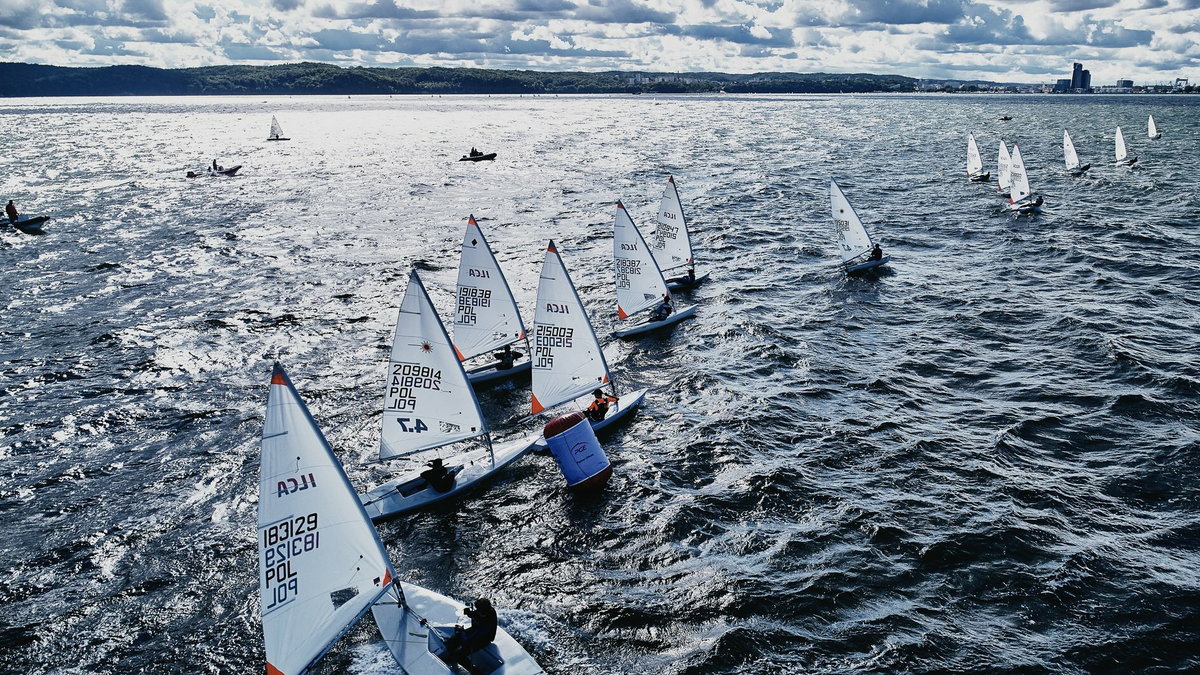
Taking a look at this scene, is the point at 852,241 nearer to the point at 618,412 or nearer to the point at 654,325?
the point at 654,325

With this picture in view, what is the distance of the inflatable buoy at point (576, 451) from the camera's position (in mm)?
26406

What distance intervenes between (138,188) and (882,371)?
314 ft

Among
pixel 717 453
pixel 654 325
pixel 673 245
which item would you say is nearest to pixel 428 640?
pixel 717 453

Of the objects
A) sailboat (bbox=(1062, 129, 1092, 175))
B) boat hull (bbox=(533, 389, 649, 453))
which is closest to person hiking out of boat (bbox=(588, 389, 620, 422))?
boat hull (bbox=(533, 389, 649, 453))

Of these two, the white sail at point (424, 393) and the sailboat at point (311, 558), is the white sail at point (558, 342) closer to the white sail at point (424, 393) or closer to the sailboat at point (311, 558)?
the white sail at point (424, 393)

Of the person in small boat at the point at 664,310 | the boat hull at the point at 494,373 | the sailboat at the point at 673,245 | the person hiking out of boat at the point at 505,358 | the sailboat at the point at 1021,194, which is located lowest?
the boat hull at the point at 494,373

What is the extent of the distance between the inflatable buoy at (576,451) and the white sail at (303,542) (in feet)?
30.1

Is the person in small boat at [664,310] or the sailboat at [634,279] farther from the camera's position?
the person in small boat at [664,310]

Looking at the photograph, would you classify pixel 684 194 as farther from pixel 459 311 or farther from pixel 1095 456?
pixel 1095 456

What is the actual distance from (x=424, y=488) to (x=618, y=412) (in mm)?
9240

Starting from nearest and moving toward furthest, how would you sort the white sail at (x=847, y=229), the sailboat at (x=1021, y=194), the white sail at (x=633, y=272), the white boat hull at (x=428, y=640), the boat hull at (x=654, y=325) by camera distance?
the white boat hull at (x=428, y=640) < the white sail at (x=633, y=272) < the boat hull at (x=654, y=325) < the white sail at (x=847, y=229) < the sailboat at (x=1021, y=194)

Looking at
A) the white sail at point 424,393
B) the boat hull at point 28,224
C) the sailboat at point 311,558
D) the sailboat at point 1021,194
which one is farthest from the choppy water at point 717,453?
the white sail at point 424,393

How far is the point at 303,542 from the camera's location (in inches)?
670

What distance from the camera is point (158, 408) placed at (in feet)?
113
